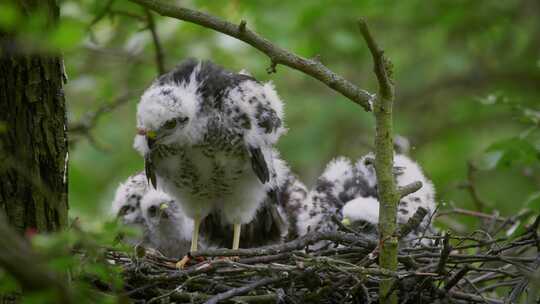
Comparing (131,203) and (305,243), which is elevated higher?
(131,203)

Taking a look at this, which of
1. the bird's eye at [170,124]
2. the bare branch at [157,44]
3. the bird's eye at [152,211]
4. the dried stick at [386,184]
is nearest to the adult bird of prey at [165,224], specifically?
the bird's eye at [152,211]

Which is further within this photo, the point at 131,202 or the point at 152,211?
the point at 131,202

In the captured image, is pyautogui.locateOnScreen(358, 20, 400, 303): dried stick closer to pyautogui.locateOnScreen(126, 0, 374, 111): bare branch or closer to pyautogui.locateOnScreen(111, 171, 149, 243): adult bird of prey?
pyautogui.locateOnScreen(126, 0, 374, 111): bare branch

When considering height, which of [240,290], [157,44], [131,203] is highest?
[157,44]

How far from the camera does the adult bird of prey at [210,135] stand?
421 centimetres

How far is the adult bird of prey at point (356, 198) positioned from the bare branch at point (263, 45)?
1.72 m

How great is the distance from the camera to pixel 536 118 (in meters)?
4.69

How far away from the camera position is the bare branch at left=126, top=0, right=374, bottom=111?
3.31 m

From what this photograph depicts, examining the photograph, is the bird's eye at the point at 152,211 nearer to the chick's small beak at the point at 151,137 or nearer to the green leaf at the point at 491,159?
the chick's small beak at the point at 151,137

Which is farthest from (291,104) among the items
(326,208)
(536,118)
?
(536,118)

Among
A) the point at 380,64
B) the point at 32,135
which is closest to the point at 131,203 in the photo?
the point at 32,135

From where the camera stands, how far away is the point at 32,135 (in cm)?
311

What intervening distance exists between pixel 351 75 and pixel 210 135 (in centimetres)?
530

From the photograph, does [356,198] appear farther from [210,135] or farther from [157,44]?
[157,44]
